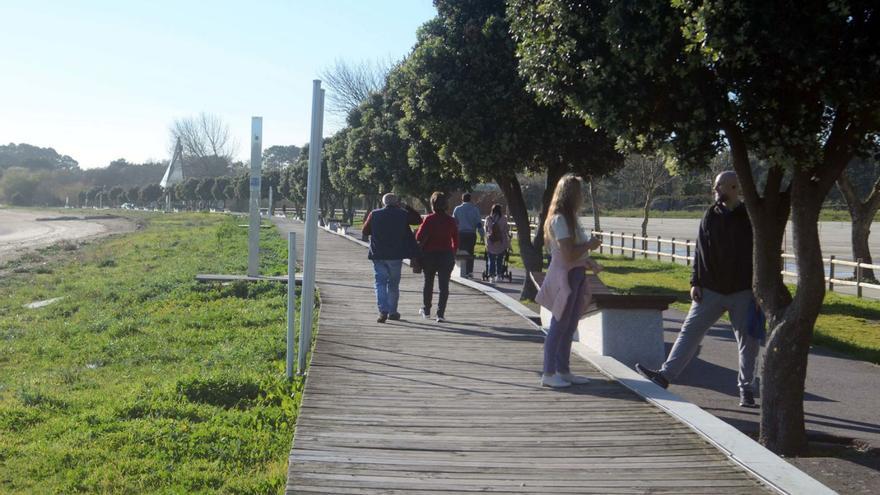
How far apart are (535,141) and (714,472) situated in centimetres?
1024

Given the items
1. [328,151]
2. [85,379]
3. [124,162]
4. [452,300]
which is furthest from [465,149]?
[124,162]

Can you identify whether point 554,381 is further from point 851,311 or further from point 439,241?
point 851,311

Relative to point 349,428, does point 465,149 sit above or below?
above

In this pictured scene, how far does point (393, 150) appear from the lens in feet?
106

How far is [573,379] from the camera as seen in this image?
7.83 meters

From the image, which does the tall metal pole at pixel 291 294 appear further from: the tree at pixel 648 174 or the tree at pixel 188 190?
the tree at pixel 188 190

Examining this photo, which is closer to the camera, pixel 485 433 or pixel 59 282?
pixel 485 433

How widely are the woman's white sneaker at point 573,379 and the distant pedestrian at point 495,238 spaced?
40.2 feet

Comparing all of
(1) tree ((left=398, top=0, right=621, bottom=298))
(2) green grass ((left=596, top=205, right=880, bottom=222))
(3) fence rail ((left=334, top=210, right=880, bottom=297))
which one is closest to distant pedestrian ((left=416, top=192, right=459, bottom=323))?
(3) fence rail ((left=334, top=210, right=880, bottom=297))

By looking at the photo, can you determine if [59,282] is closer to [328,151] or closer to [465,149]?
[465,149]

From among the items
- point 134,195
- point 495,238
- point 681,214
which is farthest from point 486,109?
point 134,195

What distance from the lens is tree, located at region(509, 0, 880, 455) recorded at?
6270 mm

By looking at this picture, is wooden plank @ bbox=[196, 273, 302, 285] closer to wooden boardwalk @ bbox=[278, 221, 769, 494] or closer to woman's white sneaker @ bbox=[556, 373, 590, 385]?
wooden boardwalk @ bbox=[278, 221, 769, 494]

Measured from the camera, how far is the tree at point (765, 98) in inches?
247
